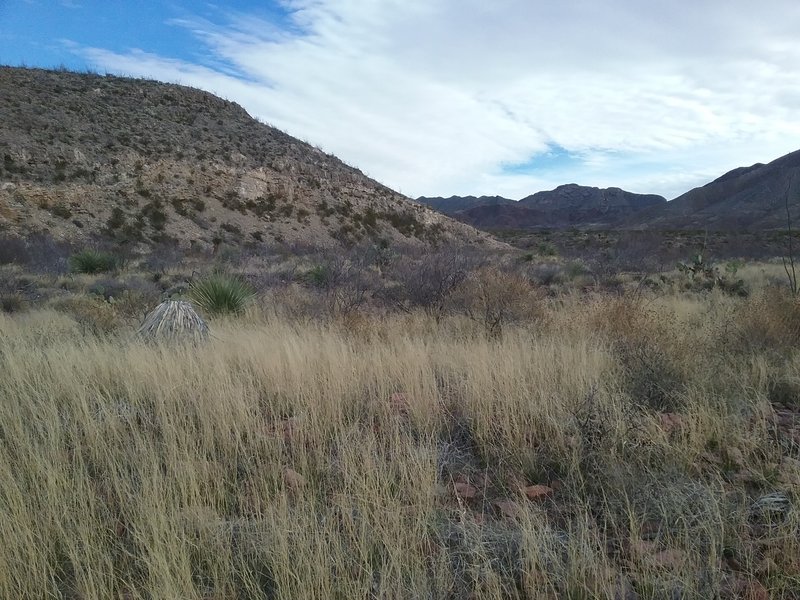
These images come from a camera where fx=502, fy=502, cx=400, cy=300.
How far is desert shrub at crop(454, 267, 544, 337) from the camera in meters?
7.12

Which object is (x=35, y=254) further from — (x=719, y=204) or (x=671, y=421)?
(x=719, y=204)

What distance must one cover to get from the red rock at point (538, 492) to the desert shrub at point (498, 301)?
12.7 feet

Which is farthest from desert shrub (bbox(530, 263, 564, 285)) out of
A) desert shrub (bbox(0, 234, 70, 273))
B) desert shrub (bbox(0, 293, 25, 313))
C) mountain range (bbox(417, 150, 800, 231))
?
mountain range (bbox(417, 150, 800, 231))

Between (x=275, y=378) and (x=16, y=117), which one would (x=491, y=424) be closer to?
(x=275, y=378)

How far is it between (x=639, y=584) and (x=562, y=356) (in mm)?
2868

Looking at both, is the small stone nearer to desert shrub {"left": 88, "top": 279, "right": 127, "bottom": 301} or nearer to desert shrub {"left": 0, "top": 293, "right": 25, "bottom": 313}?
desert shrub {"left": 88, "top": 279, "right": 127, "bottom": 301}

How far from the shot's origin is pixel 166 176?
27.5 metres

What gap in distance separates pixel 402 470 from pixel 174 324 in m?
4.18

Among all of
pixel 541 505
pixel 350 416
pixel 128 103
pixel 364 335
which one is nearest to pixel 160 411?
pixel 350 416

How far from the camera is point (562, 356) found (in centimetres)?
473

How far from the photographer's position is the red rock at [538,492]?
271 cm

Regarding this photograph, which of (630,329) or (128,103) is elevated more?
(128,103)

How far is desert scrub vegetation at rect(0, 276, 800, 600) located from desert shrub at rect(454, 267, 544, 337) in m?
1.78

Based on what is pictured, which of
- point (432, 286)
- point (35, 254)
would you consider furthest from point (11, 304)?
point (35, 254)
